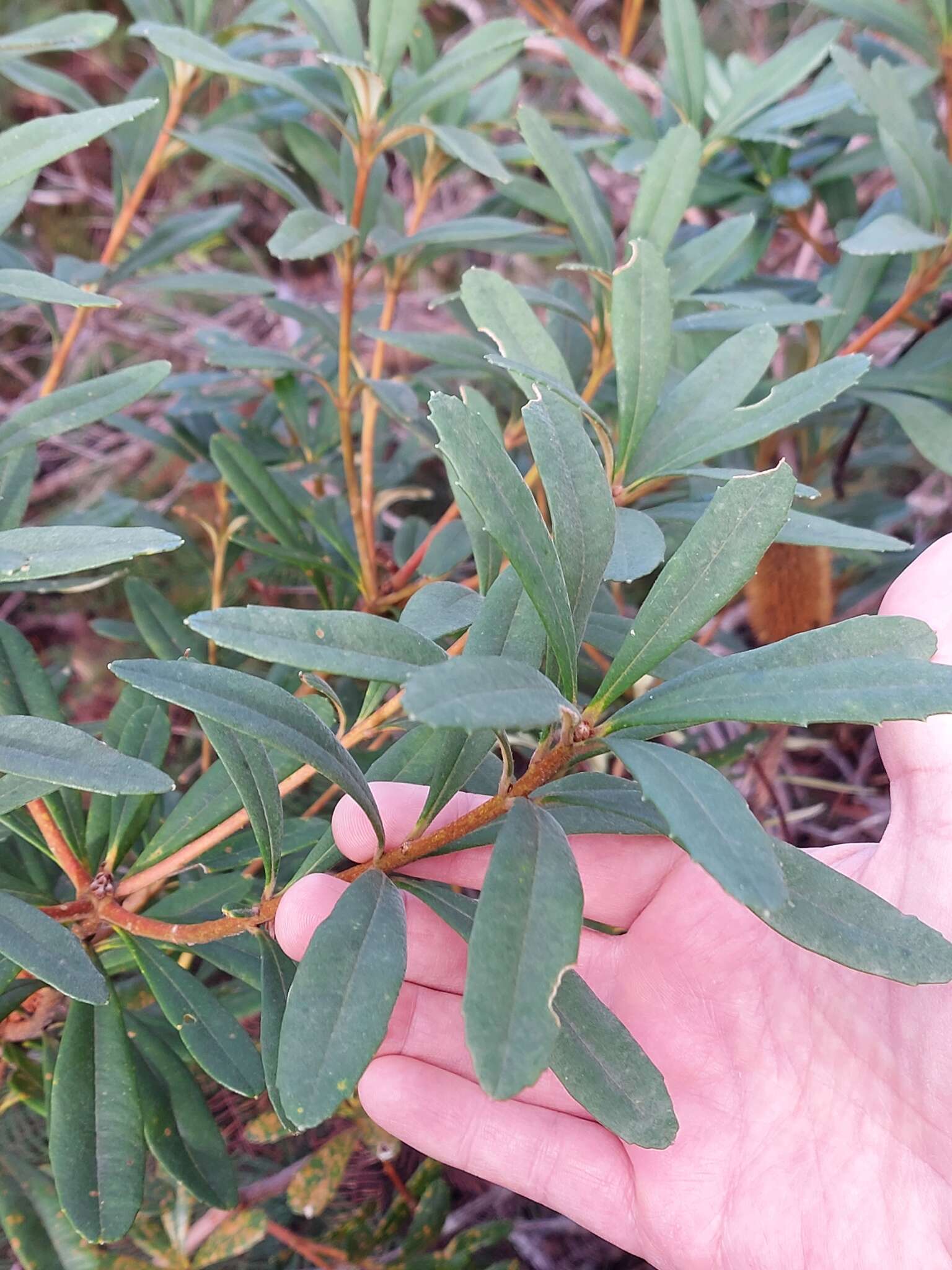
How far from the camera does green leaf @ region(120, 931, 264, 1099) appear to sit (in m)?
0.73

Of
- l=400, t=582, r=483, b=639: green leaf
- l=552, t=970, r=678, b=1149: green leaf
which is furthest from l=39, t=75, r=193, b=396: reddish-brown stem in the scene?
l=552, t=970, r=678, b=1149: green leaf

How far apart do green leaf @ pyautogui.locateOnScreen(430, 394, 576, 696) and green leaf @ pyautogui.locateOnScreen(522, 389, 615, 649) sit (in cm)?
3

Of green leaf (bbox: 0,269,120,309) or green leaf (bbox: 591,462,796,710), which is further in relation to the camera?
green leaf (bbox: 0,269,120,309)

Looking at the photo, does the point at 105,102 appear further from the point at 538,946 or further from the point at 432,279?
the point at 538,946

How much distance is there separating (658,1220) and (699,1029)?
6.5 inches

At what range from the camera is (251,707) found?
56cm

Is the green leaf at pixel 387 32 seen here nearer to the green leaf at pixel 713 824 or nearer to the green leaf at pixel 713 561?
the green leaf at pixel 713 561

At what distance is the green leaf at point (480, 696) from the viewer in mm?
429

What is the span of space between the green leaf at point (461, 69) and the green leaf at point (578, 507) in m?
0.52

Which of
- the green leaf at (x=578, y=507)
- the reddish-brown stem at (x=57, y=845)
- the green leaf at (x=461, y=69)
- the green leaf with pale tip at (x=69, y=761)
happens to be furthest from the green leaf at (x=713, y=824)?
the green leaf at (x=461, y=69)

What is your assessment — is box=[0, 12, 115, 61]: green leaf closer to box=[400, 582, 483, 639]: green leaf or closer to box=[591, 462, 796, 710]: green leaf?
box=[400, 582, 483, 639]: green leaf

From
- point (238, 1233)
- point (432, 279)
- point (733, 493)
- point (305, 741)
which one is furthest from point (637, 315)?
point (432, 279)

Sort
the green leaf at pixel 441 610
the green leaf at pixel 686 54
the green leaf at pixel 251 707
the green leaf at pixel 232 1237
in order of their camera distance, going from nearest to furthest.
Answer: the green leaf at pixel 251 707 < the green leaf at pixel 441 610 < the green leaf at pixel 232 1237 < the green leaf at pixel 686 54

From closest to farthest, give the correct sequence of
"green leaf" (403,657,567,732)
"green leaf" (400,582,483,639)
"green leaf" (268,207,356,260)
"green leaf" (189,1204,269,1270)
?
"green leaf" (403,657,567,732) → "green leaf" (400,582,483,639) → "green leaf" (268,207,356,260) → "green leaf" (189,1204,269,1270)
